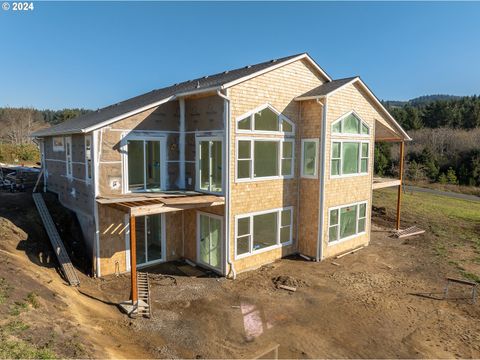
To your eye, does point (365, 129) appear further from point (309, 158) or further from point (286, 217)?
point (286, 217)

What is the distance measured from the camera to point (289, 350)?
7820 mm

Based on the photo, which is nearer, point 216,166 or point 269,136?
point 216,166

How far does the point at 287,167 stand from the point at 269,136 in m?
1.73

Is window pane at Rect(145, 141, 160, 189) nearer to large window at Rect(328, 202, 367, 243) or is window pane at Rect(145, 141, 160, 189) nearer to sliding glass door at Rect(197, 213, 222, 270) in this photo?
sliding glass door at Rect(197, 213, 222, 270)

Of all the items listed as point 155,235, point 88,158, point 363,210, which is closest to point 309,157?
point 363,210

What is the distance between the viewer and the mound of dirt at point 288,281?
38.0ft

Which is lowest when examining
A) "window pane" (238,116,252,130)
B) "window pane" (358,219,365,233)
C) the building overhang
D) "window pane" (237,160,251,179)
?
"window pane" (358,219,365,233)

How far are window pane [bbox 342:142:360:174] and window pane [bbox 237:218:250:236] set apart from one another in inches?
211

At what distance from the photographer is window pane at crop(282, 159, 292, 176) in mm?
13578

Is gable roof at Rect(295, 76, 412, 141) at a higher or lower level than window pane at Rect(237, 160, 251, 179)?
higher

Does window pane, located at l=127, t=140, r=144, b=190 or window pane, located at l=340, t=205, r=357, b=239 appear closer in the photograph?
window pane, located at l=127, t=140, r=144, b=190

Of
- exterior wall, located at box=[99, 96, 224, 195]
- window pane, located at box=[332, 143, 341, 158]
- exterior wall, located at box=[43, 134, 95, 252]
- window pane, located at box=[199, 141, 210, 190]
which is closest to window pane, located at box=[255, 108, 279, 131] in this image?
exterior wall, located at box=[99, 96, 224, 195]

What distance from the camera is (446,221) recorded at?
21.9m

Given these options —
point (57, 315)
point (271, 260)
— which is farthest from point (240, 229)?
point (57, 315)
